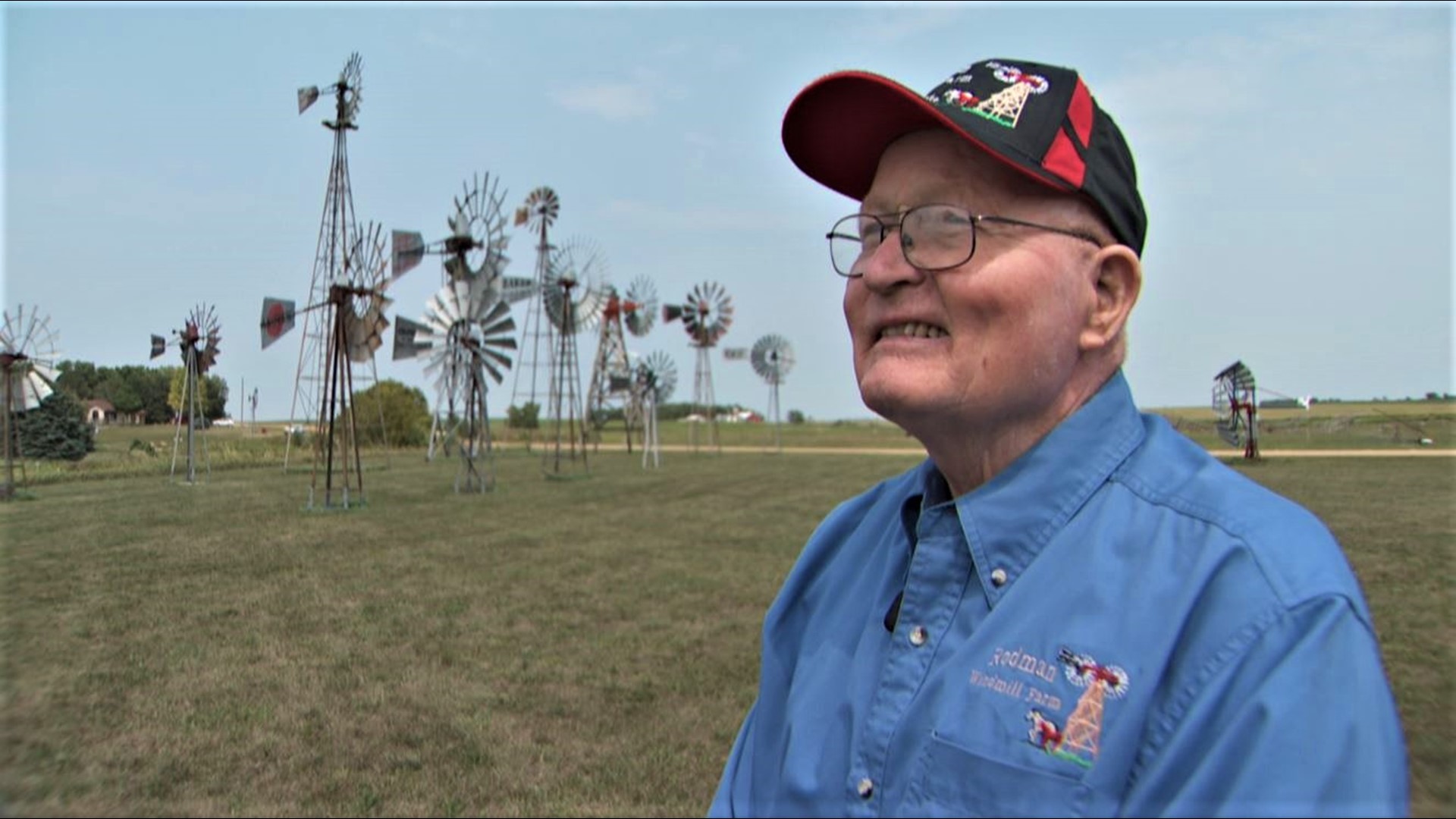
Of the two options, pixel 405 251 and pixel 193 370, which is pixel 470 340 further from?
pixel 193 370

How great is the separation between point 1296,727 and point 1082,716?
0.65ft

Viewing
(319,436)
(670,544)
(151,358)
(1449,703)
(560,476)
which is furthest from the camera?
(560,476)

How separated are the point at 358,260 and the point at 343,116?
110 cm

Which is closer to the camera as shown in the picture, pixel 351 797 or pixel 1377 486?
pixel 1377 486

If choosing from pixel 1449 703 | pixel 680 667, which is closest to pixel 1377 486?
pixel 1449 703

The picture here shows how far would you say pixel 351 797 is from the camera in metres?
3.26

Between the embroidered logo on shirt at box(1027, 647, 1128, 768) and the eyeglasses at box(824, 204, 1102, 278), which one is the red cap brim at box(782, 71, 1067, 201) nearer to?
→ the eyeglasses at box(824, 204, 1102, 278)

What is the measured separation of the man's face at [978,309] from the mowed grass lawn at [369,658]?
951mm

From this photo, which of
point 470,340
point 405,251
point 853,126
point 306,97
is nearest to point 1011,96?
point 853,126

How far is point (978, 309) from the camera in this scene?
115 centimetres

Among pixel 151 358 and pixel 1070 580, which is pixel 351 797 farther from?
pixel 1070 580

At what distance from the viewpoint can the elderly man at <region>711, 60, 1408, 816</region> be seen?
2.91 ft

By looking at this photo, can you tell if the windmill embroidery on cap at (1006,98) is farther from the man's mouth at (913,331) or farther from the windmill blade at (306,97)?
the windmill blade at (306,97)

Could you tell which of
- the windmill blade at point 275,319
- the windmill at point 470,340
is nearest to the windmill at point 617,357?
the windmill at point 470,340
